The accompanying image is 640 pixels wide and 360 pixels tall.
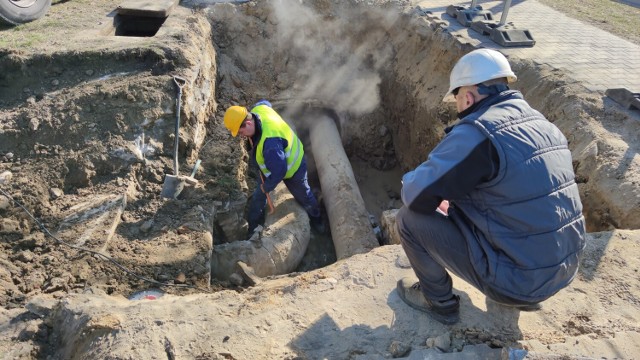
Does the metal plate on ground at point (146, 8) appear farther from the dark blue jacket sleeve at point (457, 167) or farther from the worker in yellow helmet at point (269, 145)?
the dark blue jacket sleeve at point (457, 167)

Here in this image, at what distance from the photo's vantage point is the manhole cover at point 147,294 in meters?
3.71

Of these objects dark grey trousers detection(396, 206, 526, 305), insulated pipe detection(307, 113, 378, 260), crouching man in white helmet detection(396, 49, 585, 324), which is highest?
crouching man in white helmet detection(396, 49, 585, 324)

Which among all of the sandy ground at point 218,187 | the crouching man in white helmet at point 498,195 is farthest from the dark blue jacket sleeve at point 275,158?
the crouching man in white helmet at point 498,195

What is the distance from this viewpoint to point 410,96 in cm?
721

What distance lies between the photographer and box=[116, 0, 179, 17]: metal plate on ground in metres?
6.55

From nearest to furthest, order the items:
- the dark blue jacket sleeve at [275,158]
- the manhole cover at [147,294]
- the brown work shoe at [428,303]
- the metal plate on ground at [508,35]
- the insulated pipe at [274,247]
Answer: the brown work shoe at [428,303]
the manhole cover at [147,294]
the insulated pipe at [274,247]
the dark blue jacket sleeve at [275,158]
the metal plate on ground at [508,35]

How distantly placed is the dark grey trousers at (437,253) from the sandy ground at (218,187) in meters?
0.31

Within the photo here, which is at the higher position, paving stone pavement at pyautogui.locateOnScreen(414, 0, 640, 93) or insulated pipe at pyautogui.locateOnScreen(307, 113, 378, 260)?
paving stone pavement at pyautogui.locateOnScreen(414, 0, 640, 93)

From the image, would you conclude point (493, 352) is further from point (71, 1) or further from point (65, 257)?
point (71, 1)

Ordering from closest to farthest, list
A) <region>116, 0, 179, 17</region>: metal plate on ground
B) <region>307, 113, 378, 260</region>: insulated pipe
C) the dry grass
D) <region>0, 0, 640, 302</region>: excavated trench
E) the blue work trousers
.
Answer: <region>0, 0, 640, 302</region>: excavated trench
<region>307, 113, 378, 260</region>: insulated pipe
the blue work trousers
<region>116, 0, 179, 17</region>: metal plate on ground
the dry grass

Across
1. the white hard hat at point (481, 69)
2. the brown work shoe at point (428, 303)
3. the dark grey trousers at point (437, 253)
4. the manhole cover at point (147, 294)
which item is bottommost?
the manhole cover at point (147, 294)

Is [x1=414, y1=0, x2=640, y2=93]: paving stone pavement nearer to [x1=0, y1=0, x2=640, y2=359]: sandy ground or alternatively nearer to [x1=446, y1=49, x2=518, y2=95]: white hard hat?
[x1=0, y1=0, x2=640, y2=359]: sandy ground

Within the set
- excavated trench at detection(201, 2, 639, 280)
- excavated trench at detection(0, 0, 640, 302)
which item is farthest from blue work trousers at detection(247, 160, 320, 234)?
excavated trench at detection(201, 2, 639, 280)

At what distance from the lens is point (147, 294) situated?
3779mm
